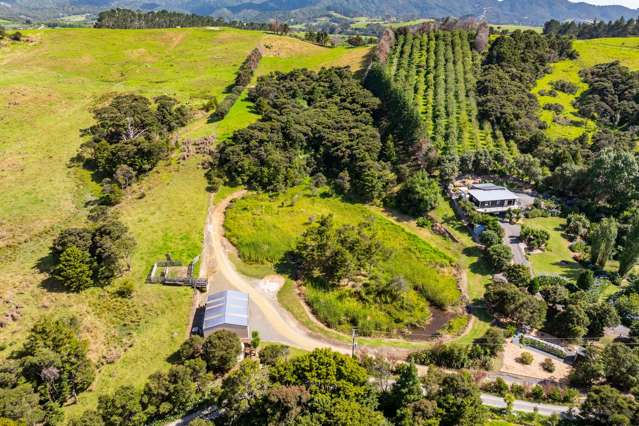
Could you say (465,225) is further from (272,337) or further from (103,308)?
(103,308)

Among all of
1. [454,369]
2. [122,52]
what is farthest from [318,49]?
[454,369]

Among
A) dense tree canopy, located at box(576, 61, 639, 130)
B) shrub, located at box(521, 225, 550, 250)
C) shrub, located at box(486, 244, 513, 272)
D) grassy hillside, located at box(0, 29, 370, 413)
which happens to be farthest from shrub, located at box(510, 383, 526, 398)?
dense tree canopy, located at box(576, 61, 639, 130)

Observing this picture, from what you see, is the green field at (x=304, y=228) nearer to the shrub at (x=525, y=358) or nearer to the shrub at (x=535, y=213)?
the shrub at (x=525, y=358)

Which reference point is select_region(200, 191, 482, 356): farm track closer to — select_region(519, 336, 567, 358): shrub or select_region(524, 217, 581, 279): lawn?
select_region(519, 336, 567, 358): shrub

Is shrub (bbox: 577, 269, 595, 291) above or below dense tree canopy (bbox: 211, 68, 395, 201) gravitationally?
below

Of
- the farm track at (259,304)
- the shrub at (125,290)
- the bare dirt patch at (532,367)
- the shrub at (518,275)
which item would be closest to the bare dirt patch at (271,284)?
the farm track at (259,304)
